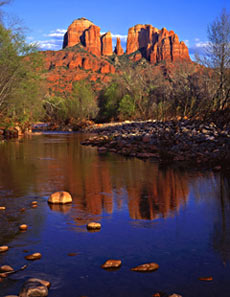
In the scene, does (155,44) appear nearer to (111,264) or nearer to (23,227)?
(23,227)

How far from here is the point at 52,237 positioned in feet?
13.4

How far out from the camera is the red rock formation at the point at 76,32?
160 metres

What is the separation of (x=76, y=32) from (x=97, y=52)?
2042 centimetres

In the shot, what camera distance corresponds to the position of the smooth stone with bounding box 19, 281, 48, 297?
2652 millimetres

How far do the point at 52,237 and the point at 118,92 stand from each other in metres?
45.5

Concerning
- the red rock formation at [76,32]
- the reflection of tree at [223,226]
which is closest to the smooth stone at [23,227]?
the reflection of tree at [223,226]

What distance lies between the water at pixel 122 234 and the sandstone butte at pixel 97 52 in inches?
3718

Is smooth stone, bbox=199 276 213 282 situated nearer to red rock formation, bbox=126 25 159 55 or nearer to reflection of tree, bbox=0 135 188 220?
reflection of tree, bbox=0 135 188 220

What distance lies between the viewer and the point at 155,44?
141250mm

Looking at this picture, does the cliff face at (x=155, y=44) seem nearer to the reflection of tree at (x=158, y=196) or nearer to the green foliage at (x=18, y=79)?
the green foliage at (x=18, y=79)

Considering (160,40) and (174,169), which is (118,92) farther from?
(160,40)

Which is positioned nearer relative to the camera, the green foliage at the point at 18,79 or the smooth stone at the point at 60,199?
the smooth stone at the point at 60,199

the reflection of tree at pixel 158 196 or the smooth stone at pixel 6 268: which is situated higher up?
the smooth stone at pixel 6 268

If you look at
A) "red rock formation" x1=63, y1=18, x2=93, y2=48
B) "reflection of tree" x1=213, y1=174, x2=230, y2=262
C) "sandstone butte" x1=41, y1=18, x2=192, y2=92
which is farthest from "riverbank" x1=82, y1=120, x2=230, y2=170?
"red rock formation" x1=63, y1=18, x2=93, y2=48
